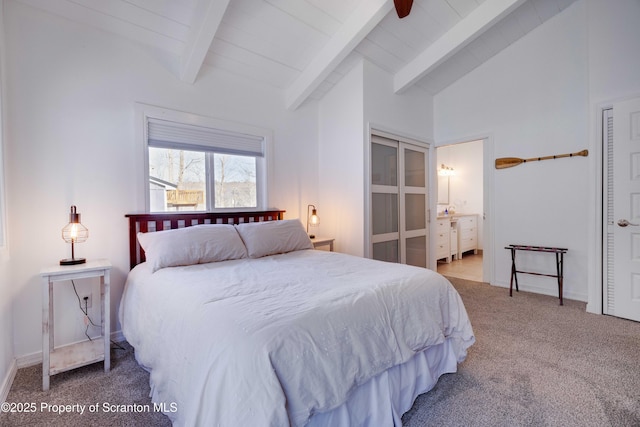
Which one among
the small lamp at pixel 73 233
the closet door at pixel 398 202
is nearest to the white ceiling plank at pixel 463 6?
the closet door at pixel 398 202

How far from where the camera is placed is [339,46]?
9.73 feet

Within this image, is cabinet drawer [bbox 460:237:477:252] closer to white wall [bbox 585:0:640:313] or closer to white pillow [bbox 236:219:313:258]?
white wall [bbox 585:0:640:313]

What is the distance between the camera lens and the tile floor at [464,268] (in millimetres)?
4531

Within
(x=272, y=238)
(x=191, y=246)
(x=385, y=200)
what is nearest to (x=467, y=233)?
(x=385, y=200)

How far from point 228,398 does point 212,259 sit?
145cm

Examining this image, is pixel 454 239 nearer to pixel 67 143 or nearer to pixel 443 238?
pixel 443 238

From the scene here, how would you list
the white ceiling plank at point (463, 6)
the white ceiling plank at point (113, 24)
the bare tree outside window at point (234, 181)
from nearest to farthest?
the white ceiling plank at point (113, 24)
the white ceiling plank at point (463, 6)
the bare tree outside window at point (234, 181)

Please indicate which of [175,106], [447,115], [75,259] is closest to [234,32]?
[175,106]

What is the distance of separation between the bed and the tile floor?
2.90 metres

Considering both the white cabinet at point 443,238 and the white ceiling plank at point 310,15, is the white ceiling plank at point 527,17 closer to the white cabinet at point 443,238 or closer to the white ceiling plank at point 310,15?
the white ceiling plank at point 310,15

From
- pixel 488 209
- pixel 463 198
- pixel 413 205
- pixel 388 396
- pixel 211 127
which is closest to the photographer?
pixel 388 396

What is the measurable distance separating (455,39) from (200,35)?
270cm

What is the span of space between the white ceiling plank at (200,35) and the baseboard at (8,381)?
257cm

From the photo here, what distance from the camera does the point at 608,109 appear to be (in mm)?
2877
